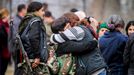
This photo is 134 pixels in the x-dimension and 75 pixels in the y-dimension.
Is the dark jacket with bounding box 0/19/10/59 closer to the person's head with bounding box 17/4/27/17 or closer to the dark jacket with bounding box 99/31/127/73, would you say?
the person's head with bounding box 17/4/27/17

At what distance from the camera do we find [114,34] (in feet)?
39.3


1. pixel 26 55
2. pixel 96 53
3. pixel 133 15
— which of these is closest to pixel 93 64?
pixel 96 53

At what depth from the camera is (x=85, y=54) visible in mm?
10539

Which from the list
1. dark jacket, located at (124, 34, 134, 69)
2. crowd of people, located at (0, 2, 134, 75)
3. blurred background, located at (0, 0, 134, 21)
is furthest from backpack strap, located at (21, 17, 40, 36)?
blurred background, located at (0, 0, 134, 21)

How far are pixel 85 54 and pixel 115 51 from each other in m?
1.47

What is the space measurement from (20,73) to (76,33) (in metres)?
2.29

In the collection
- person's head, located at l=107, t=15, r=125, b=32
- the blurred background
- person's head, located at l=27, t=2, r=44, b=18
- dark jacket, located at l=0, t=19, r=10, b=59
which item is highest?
person's head, located at l=27, t=2, r=44, b=18

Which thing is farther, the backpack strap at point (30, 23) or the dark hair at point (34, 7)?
the dark hair at point (34, 7)

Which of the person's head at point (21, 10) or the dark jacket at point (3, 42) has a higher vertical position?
the person's head at point (21, 10)

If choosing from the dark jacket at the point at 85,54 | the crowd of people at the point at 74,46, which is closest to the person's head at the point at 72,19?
the crowd of people at the point at 74,46

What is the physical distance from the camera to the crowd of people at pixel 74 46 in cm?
1052

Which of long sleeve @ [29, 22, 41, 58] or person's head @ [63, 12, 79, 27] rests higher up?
person's head @ [63, 12, 79, 27]

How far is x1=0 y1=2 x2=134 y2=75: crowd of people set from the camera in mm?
10516

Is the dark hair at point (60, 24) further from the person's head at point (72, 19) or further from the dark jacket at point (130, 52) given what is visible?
the dark jacket at point (130, 52)
